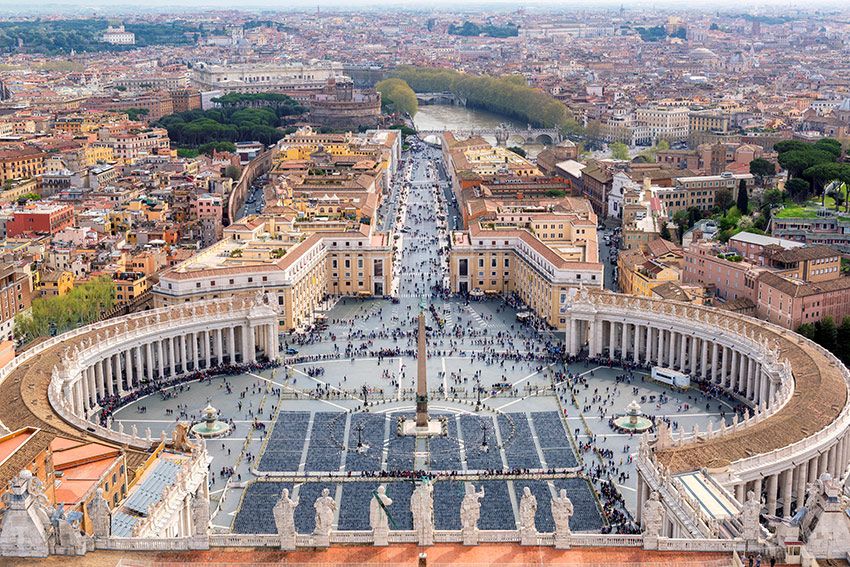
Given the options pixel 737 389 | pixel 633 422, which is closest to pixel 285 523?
pixel 633 422

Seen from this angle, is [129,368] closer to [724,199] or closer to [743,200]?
[743,200]

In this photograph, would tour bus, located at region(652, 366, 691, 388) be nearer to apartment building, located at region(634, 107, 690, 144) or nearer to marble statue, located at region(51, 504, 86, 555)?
marble statue, located at region(51, 504, 86, 555)

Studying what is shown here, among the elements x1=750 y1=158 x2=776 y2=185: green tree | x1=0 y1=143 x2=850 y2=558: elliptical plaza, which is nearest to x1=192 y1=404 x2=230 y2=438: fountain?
x1=0 y1=143 x2=850 y2=558: elliptical plaza

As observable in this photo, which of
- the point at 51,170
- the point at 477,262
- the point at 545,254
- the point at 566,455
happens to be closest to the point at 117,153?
the point at 51,170

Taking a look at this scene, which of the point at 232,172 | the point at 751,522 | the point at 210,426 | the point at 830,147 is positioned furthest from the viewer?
the point at 232,172

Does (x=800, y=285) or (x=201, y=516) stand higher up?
(x=201, y=516)

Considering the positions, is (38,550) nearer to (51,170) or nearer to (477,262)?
(477,262)
